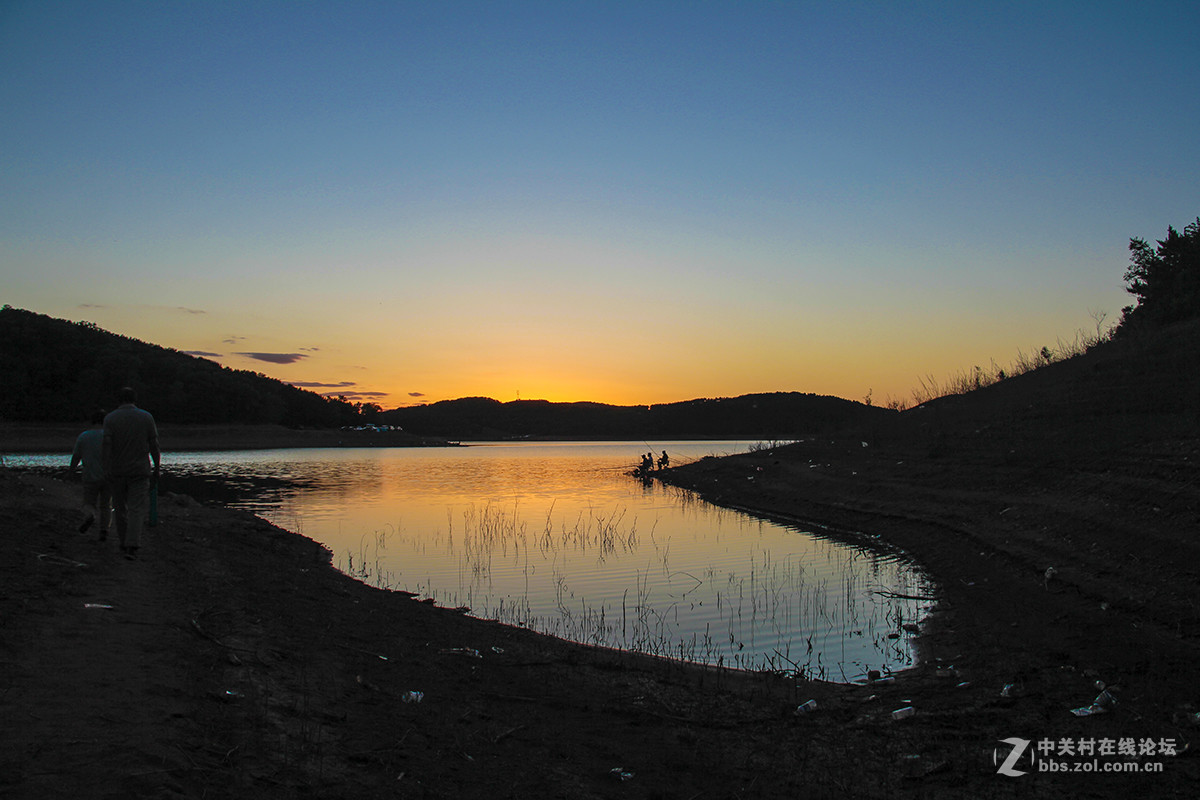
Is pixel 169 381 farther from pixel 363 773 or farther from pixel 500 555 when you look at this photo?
pixel 363 773

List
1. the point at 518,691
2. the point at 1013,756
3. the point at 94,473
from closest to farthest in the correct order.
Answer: the point at 1013,756
the point at 518,691
the point at 94,473

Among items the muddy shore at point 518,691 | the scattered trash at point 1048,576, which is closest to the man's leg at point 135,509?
the muddy shore at point 518,691

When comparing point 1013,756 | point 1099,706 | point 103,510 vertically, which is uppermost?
point 103,510

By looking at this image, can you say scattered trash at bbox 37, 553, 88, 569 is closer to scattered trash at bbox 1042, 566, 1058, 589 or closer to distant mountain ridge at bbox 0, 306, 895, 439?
scattered trash at bbox 1042, 566, 1058, 589

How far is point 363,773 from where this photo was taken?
493 centimetres

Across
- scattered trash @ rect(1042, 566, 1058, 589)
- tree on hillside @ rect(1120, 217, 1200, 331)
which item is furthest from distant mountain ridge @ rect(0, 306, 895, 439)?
scattered trash @ rect(1042, 566, 1058, 589)

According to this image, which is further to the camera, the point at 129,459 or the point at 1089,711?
the point at 129,459

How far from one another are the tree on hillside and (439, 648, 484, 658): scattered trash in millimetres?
32193

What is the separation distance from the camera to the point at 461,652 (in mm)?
8844

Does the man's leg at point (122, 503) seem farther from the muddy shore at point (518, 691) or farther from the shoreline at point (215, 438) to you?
the shoreline at point (215, 438)

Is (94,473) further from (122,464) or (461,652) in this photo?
(461,652)

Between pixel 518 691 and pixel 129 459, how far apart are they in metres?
6.85

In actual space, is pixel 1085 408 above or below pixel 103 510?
above

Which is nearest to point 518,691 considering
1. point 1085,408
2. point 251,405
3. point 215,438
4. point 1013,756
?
point 1013,756
